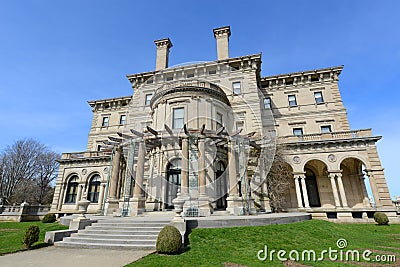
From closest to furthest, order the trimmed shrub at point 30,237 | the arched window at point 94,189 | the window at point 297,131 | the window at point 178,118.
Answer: the trimmed shrub at point 30,237 < the window at point 178,118 < the window at point 297,131 < the arched window at point 94,189

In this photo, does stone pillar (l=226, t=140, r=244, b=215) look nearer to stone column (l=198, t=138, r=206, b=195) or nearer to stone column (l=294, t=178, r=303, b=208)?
stone column (l=198, t=138, r=206, b=195)

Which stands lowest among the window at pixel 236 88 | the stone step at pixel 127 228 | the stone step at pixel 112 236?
the stone step at pixel 112 236

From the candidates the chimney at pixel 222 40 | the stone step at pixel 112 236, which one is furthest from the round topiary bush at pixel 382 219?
the chimney at pixel 222 40

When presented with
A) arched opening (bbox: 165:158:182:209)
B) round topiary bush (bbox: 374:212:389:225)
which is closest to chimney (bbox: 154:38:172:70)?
arched opening (bbox: 165:158:182:209)

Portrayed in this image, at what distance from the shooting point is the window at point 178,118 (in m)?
19.0

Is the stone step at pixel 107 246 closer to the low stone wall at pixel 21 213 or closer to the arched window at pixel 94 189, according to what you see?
the low stone wall at pixel 21 213

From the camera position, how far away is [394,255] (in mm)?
7789

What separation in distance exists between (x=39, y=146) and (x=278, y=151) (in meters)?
44.2

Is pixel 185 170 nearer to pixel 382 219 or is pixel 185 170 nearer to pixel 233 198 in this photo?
pixel 233 198

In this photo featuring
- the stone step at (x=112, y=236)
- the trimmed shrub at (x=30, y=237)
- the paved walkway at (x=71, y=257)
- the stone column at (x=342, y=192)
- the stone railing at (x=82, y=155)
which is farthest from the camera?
the stone railing at (x=82, y=155)

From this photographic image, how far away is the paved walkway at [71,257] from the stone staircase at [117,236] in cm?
34

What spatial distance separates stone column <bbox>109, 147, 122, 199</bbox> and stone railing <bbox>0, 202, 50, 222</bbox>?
42.7ft

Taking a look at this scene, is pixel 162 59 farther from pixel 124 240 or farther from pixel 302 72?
pixel 124 240

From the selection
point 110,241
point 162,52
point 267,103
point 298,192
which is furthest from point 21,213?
point 267,103
